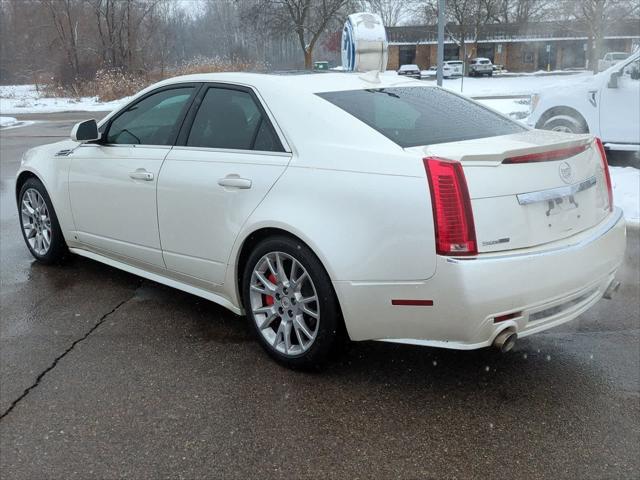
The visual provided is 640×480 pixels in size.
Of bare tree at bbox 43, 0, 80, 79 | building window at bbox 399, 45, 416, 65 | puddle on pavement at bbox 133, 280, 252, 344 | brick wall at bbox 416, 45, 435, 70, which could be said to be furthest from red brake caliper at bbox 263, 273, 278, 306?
building window at bbox 399, 45, 416, 65

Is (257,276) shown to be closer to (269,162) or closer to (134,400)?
(269,162)

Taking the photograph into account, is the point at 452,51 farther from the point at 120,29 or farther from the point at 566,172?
the point at 566,172

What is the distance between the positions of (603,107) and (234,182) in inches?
309

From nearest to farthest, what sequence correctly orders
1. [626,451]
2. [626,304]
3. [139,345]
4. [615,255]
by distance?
[626,451]
[615,255]
[139,345]
[626,304]

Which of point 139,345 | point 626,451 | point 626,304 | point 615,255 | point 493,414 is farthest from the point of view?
point 626,304

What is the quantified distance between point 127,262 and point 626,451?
3.30m

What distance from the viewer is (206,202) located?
3676 mm

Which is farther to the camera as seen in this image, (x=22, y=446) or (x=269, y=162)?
(x=269, y=162)

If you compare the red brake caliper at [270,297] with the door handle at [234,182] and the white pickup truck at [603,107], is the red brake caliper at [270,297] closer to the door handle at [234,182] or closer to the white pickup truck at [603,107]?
the door handle at [234,182]

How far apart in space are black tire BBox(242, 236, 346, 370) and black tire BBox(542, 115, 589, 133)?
762 centimetres

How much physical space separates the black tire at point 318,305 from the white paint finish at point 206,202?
18 cm

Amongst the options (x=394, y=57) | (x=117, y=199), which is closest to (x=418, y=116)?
(x=117, y=199)

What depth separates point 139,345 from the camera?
3844mm

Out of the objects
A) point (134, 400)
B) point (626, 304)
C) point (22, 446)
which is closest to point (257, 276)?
point (134, 400)
